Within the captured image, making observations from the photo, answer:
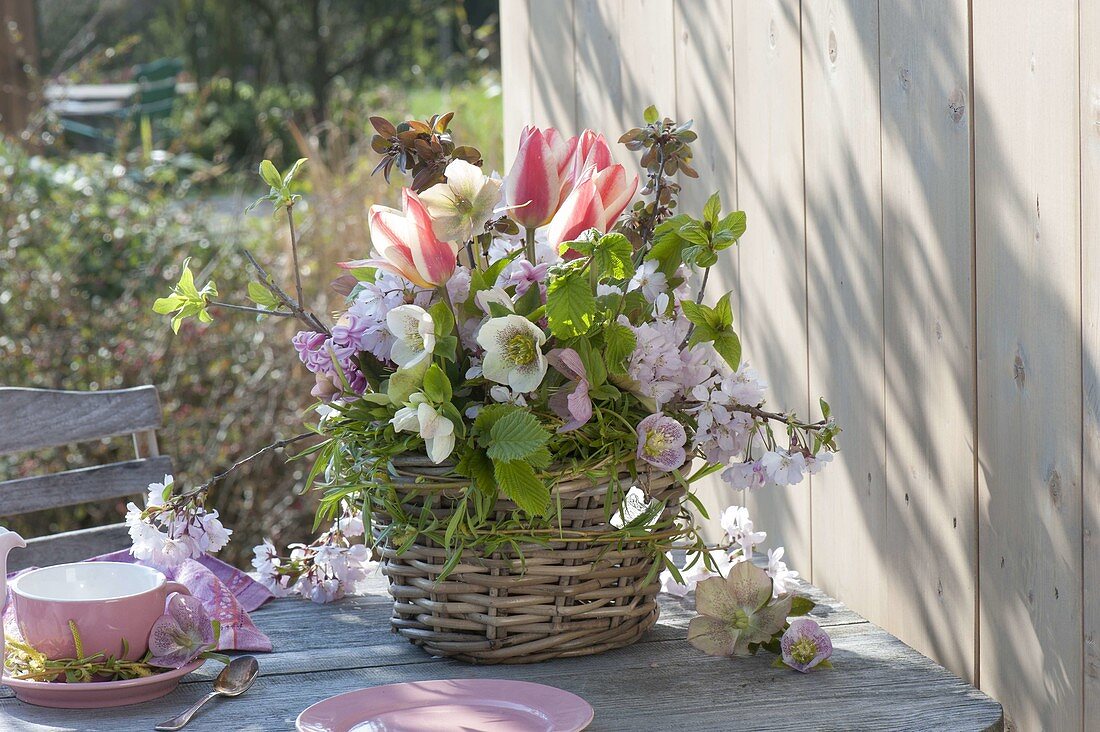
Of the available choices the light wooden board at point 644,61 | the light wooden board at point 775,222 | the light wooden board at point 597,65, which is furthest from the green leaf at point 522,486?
the light wooden board at point 597,65

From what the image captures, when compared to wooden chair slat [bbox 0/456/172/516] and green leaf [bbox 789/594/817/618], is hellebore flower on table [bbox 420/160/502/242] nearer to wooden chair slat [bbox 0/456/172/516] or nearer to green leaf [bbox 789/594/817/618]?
green leaf [bbox 789/594/817/618]

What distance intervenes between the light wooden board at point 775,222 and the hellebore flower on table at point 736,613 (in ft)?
1.06

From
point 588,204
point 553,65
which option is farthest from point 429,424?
point 553,65

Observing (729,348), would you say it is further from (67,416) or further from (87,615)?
(67,416)

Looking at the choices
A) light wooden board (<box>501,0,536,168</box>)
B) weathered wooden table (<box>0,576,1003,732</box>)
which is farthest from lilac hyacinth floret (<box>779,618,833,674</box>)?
light wooden board (<box>501,0,536,168</box>)

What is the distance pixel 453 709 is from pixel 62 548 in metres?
0.89

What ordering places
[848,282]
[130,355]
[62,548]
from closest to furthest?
[848,282]
[62,548]
[130,355]

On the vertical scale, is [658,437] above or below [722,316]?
below

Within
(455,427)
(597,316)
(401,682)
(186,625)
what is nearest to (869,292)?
(597,316)

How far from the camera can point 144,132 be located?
14.4 feet

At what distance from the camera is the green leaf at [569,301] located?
0.95 metres

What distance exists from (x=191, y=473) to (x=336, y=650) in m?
2.02

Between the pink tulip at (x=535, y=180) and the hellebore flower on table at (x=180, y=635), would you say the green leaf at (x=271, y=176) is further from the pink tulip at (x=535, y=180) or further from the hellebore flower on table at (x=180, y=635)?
the hellebore flower on table at (x=180, y=635)

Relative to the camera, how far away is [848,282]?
1258 mm
